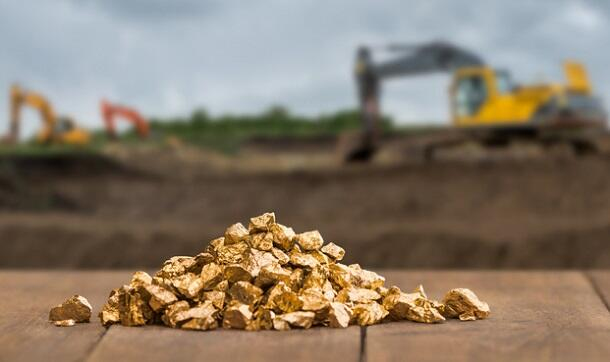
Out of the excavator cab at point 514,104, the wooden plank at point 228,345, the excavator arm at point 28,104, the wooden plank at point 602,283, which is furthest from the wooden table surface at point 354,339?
the excavator arm at point 28,104

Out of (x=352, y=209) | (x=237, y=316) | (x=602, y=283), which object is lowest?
(x=352, y=209)

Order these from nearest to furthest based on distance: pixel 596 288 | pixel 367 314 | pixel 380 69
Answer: pixel 367 314, pixel 596 288, pixel 380 69

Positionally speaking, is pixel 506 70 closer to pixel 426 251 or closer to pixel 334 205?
pixel 334 205

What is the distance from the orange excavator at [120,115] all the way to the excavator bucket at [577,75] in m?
11.6

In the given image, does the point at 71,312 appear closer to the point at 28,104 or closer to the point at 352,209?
the point at 352,209

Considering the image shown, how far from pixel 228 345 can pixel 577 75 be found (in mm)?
15029

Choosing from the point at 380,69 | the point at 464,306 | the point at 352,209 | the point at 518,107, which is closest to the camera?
the point at 464,306

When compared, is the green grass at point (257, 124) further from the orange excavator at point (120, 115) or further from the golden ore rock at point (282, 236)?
the golden ore rock at point (282, 236)

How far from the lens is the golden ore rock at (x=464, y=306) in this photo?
11.1 ft

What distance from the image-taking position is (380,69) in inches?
707

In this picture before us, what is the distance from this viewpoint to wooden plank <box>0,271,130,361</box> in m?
2.89

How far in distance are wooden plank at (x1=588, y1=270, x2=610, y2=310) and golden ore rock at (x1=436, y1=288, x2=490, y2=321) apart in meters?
0.73

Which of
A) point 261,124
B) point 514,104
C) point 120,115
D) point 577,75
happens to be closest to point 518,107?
point 514,104

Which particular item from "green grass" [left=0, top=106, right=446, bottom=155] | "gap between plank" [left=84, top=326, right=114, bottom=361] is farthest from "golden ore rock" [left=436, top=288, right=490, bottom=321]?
"green grass" [left=0, top=106, right=446, bottom=155]
